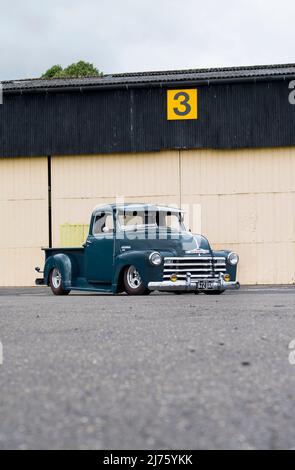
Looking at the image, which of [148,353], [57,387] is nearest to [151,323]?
[148,353]

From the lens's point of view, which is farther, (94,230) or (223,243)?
(223,243)

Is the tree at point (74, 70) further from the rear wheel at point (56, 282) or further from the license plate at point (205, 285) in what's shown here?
the license plate at point (205, 285)

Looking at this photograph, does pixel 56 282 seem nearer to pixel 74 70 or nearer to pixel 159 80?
pixel 159 80

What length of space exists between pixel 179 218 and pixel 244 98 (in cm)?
1041

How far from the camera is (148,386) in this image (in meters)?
Result: 4.21

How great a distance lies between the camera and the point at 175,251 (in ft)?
49.6

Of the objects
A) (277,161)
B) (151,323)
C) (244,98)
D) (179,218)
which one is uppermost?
(244,98)

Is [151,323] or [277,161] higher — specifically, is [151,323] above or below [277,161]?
below

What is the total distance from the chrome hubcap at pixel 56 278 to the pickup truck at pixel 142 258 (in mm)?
20

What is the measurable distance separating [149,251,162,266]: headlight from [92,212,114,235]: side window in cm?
158

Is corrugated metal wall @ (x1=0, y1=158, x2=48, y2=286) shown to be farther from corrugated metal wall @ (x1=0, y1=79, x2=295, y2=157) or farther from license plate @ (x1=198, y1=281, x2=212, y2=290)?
license plate @ (x1=198, y1=281, x2=212, y2=290)

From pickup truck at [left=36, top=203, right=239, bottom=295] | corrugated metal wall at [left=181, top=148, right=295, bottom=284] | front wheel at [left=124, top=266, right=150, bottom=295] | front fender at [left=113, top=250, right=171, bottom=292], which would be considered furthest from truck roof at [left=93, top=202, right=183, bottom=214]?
corrugated metal wall at [left=181, top=148, right=295, bottom=284]
